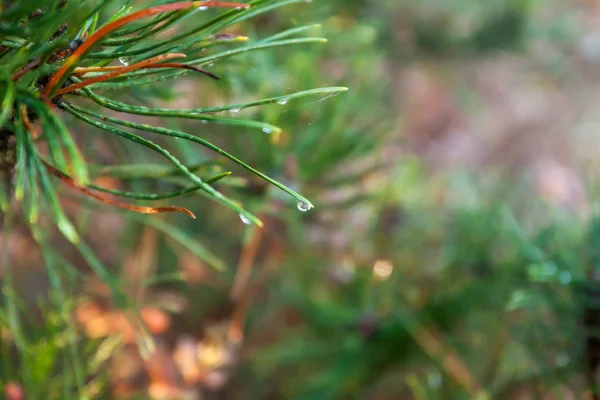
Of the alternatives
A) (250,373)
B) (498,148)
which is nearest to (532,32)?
(498,148)

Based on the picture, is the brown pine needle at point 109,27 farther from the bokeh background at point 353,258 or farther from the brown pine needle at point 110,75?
the bokeh background at point 353,258

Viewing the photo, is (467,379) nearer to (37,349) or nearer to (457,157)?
(37,349)

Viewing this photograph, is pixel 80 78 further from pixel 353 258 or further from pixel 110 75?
pixel 353 258

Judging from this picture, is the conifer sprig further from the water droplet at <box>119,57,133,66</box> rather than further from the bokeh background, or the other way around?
the bokeh background

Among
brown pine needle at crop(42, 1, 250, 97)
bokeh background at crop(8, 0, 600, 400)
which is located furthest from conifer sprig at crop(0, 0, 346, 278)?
bokeh background at crop(8, 0, 600, 400)

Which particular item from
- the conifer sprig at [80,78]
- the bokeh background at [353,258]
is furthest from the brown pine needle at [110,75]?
the bokeh background at [353,258]
